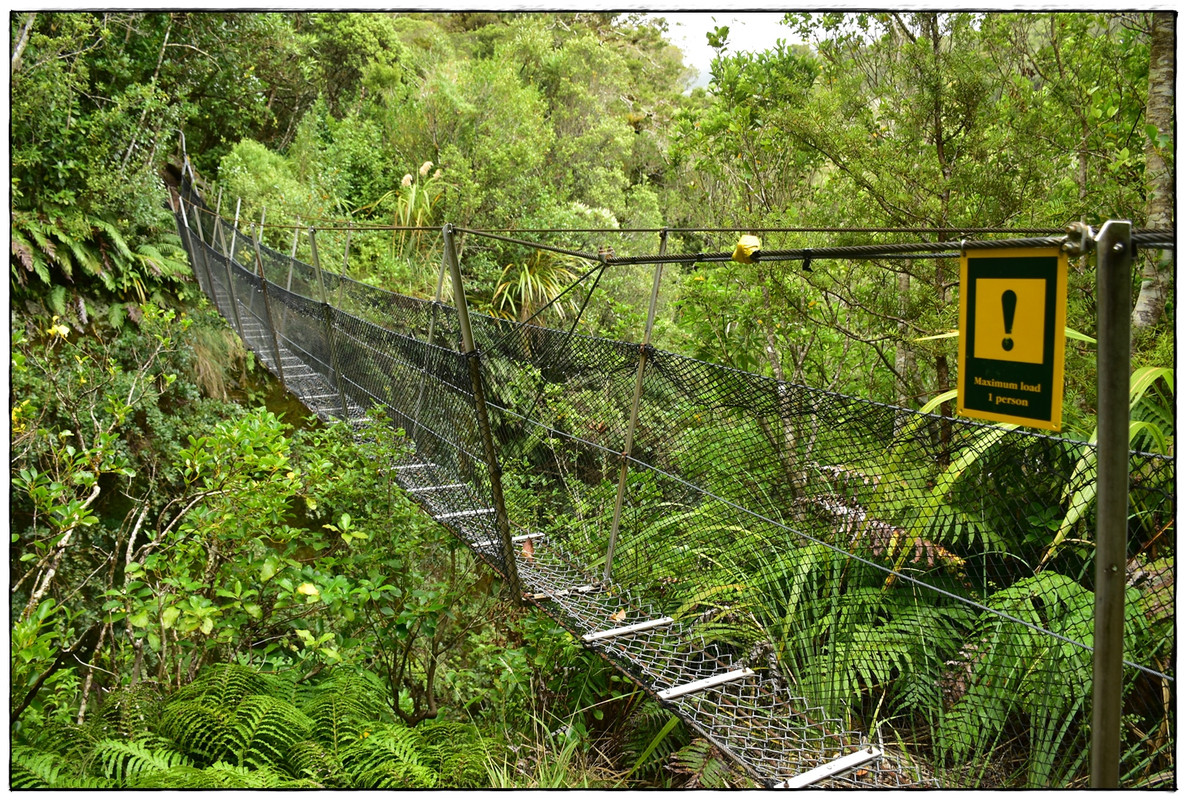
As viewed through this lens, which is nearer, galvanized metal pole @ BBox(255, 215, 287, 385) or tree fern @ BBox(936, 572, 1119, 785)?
tree fern @ BBox(936, 572, 1119, 785)

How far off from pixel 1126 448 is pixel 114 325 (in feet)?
17.2

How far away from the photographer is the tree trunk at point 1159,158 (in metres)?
1.97

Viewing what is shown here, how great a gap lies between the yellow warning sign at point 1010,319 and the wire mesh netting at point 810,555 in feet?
1.08

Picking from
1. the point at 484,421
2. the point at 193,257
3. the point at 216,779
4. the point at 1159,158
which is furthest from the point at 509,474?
the point at 193,257

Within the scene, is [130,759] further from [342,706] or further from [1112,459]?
[1112,459]

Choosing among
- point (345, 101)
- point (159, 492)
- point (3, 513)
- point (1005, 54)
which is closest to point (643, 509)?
point (3, 513)

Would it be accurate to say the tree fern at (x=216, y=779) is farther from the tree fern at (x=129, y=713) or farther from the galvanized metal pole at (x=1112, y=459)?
the galvanized metal pole at (x=1112, y=459)

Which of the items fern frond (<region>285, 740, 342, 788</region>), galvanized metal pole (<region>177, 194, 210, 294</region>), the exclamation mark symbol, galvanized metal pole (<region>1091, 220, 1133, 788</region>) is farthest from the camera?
galvanized metal pole (<region>177, 194, 210, 294</region>)

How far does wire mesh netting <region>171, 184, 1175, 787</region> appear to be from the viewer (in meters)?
1.47

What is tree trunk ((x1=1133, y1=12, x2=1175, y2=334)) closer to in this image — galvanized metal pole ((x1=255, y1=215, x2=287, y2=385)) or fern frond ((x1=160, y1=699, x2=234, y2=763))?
fern frond ((x1=160, y1=699, x2=234, y2=763))

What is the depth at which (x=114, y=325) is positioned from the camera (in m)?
4.73

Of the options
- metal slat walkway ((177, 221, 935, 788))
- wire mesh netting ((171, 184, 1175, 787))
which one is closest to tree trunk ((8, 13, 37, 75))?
wire mesh netting ((171, 184, 1175, 787))

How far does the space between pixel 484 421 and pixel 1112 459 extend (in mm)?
1410

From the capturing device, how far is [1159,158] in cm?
201
